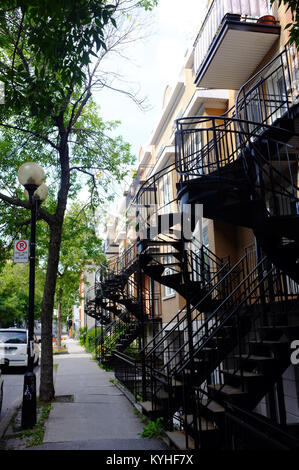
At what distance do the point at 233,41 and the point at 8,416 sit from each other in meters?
9.57

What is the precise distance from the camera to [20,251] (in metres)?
8.43

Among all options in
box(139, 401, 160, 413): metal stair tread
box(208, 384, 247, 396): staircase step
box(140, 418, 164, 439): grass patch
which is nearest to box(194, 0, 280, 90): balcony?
box(208, 384, 247, 396): staircase step

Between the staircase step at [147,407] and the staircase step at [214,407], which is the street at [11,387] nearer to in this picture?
the staircase step at [147,407]

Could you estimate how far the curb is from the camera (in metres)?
7.41

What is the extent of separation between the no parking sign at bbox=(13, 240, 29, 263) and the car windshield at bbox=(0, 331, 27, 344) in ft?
29.9

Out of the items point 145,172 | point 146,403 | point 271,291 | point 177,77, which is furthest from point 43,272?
point 271,291

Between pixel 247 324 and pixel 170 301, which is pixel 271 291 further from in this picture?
pixel 170 301

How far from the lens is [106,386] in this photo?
1258cm

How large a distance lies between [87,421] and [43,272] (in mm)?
23392

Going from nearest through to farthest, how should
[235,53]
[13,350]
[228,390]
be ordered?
[228,390] < [235,53] < [13,350]

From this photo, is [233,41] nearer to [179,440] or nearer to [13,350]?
[179,440]

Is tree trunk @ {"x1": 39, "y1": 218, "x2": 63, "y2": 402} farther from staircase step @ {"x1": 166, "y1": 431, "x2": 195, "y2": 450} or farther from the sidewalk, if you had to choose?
staircase step @ {"x1": 166, "y1": 431, "x2": 195, "y2": 450}

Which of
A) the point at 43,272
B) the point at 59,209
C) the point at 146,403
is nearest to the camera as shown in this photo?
the point at 146,403

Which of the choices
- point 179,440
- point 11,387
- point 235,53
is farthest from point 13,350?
point 235,53
